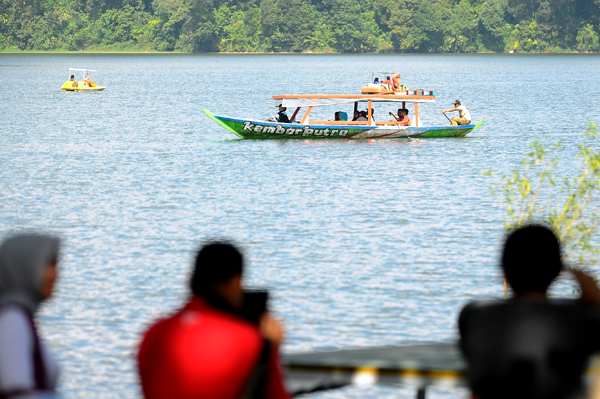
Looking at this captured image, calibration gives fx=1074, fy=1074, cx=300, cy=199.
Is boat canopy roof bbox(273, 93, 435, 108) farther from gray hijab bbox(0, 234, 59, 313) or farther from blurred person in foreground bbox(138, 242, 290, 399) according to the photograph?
gray hijab bbox(0, 234, 59, 313)

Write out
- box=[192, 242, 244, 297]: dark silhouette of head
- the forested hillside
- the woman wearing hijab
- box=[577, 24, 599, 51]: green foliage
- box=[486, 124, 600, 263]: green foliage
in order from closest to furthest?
the woman wearing hijab → box=[192, 242, 244, 297]: dark silhouette of head → box=[486, 124, 600, 263]: green foliage → box=[577, 24, 599, 51]: green foliage → the forested hillside

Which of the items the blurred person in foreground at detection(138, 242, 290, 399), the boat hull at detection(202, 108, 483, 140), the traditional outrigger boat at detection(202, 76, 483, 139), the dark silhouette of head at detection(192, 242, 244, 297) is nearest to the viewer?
the blurred person in foreground at detection(138, 242, 290, 399)

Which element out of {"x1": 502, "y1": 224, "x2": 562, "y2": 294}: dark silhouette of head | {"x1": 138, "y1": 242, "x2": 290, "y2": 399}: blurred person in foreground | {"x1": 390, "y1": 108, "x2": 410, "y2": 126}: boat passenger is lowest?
{"x1": 390, "y1": 108, "x2": 410, "y2": 126}: boat passenger

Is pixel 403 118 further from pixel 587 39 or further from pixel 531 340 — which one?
pixel 587 39

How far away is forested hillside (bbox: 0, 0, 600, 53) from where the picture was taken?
178 meters

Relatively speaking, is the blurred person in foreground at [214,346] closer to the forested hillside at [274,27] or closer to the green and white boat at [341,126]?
the green and white boat at [341,126]

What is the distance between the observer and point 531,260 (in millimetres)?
4121

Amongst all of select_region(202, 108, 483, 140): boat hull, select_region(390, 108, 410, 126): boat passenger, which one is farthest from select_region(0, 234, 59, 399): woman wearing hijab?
select_region(390, 108, 410, 126): boat passenger

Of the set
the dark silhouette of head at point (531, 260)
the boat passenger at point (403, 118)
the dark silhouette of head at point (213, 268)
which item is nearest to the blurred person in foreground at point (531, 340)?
the dark silhouette of head at point (531, 260)

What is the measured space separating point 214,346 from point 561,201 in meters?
20.3

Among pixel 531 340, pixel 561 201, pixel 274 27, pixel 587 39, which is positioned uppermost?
pixel 531 340

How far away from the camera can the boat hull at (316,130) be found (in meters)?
35.4

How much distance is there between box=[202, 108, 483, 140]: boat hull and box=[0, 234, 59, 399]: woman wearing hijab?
31110 millimetres

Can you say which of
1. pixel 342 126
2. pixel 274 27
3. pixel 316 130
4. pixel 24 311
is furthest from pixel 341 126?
pixel 274 27
